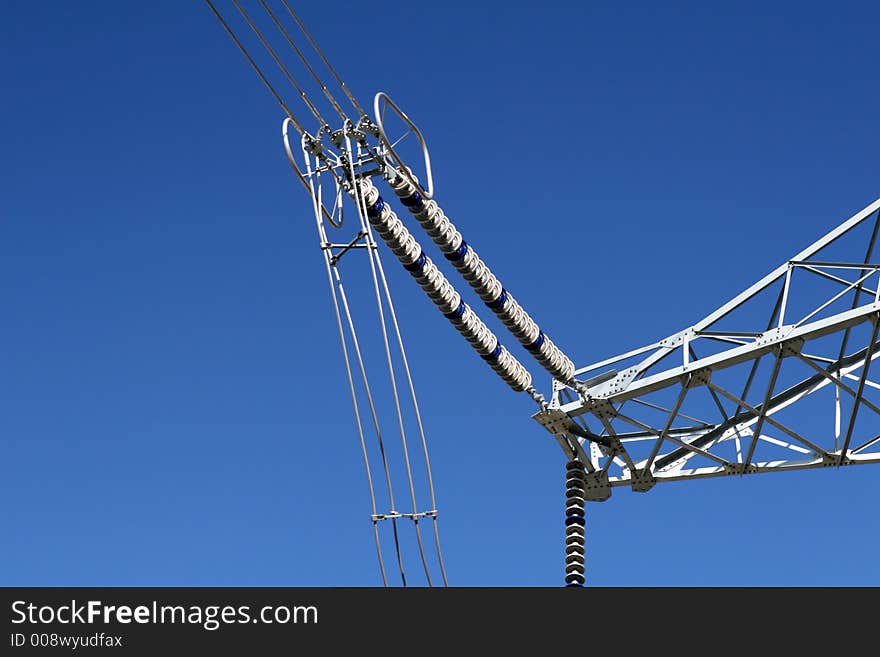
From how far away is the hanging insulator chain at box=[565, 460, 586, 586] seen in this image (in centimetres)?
2467

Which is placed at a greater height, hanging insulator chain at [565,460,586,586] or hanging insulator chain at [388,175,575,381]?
hanging insulator chain at [388,175,575,381]

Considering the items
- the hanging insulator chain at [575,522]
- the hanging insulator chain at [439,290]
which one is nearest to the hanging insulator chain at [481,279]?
the hanging insulator chain at [439,290]

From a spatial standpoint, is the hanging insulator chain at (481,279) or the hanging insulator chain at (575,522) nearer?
the hanging insulator chain at (481,279)

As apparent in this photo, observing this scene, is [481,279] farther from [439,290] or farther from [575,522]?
[575,522]

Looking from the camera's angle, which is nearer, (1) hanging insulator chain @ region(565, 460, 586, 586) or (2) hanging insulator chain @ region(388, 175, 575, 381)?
(2) hanging insulator chain @ region(388, 175, 575, 381)

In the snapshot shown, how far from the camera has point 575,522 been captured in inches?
1000

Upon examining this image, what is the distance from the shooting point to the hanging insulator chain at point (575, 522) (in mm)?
24672

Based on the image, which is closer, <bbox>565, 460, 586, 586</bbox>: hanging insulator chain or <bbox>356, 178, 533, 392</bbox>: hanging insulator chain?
<bbox>356, 178, 533, 392</bbox>: hanging insulator chain

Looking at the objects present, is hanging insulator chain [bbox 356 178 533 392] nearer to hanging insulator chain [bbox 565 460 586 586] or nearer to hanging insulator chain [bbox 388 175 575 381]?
hanging insulator chain [bbox 388 175 575 381]

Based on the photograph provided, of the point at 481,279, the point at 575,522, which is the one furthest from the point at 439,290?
the point at 575,522

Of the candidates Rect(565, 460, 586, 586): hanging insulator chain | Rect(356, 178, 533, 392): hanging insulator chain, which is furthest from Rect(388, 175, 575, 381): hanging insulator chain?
Rect(565, 460, 586, 586): hanging insulator chain

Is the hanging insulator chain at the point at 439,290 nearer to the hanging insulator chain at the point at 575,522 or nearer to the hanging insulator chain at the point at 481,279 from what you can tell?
the hanging insulator chain at the point at 481,279
